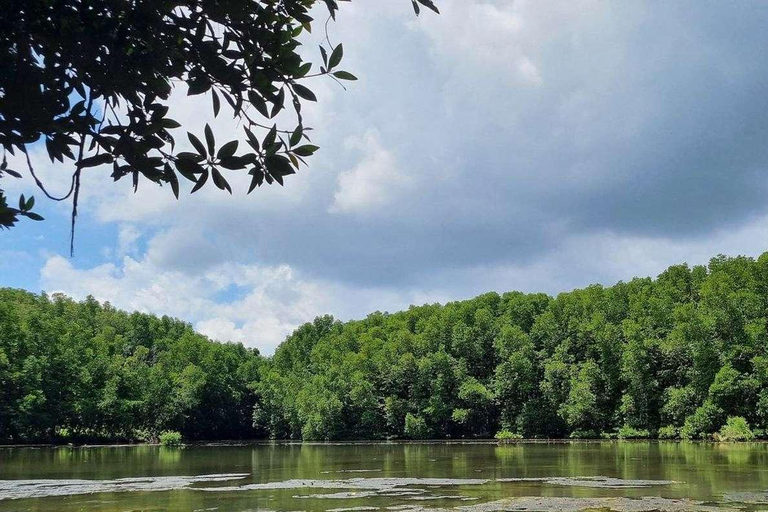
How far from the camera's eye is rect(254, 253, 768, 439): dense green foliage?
232ft

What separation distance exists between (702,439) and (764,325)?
12.9 meters

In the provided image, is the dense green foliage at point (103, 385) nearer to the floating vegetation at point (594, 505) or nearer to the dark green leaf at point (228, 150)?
the floating vegetation at point (594, 505)

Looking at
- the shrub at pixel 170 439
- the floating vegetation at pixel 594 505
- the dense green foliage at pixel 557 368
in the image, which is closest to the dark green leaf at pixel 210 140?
the floating vegetation at pixel 594 505

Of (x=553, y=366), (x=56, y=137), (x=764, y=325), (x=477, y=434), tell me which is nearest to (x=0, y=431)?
(x=477, y=434)

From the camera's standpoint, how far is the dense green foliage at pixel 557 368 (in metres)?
70.7

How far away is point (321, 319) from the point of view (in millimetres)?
140375

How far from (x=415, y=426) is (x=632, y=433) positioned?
2815cm

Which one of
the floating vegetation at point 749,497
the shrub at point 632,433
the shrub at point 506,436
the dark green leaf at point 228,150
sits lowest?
the shrub at point 506,436

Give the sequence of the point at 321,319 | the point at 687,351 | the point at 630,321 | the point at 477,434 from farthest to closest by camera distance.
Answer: the point at 321,319
the point at 477,434
the point at 630,321
the point at 687,351

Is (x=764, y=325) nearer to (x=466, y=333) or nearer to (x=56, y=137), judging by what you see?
(x=466, y=333)

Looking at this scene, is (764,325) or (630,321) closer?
(764,325)

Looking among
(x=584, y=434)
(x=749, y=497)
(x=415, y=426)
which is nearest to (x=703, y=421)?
(x=584, y=434)

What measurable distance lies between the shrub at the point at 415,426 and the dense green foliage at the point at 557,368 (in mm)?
203

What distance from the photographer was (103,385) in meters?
92.1
